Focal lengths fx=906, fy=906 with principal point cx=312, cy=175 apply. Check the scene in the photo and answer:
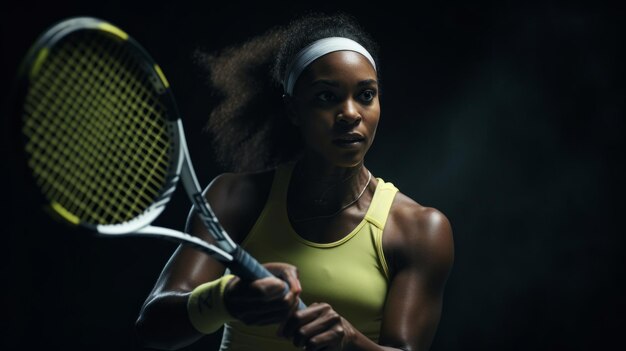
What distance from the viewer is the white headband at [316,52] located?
187 centimetres

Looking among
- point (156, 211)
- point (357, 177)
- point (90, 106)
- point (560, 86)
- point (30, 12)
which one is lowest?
point (156, 211)

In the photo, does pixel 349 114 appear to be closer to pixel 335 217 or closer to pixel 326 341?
pixel 335 217

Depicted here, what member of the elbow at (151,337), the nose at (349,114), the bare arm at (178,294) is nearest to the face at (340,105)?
the nose at (349,114)

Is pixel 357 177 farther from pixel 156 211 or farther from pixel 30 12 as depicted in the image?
pixel 30 12

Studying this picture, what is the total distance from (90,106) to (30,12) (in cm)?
114

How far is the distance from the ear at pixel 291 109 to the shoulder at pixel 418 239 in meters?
0.28

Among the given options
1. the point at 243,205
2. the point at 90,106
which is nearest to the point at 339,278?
the point at 243,205

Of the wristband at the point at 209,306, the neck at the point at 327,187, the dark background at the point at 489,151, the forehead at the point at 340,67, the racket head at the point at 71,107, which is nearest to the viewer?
the racket head at the point at 71,107

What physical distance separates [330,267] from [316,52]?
443 mm

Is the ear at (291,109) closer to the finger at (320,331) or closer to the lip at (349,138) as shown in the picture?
the lip at (349,138)

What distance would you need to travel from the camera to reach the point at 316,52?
1.87 m

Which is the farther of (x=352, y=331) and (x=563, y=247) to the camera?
(x=563, y=247)

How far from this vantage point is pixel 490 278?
278 cm

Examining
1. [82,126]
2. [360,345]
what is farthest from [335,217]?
[82,126]
